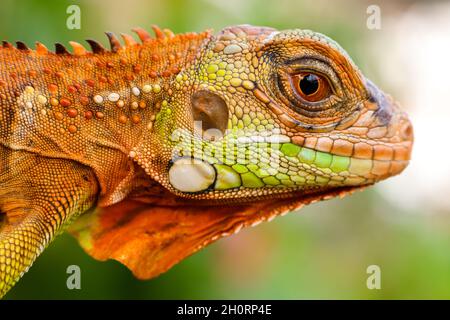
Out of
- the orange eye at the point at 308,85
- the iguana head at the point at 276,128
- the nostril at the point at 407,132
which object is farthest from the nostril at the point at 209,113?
the nostril at the point at 407,132

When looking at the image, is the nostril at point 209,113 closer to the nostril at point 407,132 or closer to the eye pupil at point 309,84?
the eye pupil at point 309,84

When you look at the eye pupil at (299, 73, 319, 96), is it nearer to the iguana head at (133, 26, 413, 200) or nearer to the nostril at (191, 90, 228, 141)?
the iguana head at (133, 26, 413, 200)

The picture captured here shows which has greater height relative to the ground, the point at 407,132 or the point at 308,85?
the point at 308,85

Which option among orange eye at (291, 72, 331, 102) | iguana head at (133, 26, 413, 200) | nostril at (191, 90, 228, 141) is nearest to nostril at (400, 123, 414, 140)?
iguana head at (133, 26, 413, 200)

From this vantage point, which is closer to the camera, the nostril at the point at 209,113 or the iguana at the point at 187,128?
the iguana at the point at 187,128

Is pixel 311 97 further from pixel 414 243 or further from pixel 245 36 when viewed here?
pixel 414 243

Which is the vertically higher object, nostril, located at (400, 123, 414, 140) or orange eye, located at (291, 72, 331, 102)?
orange eye, located at (291, 72, 331, 102)

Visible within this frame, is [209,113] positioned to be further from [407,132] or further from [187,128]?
[407,132]

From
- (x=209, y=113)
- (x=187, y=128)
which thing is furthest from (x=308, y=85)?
(x=187, y=128)
